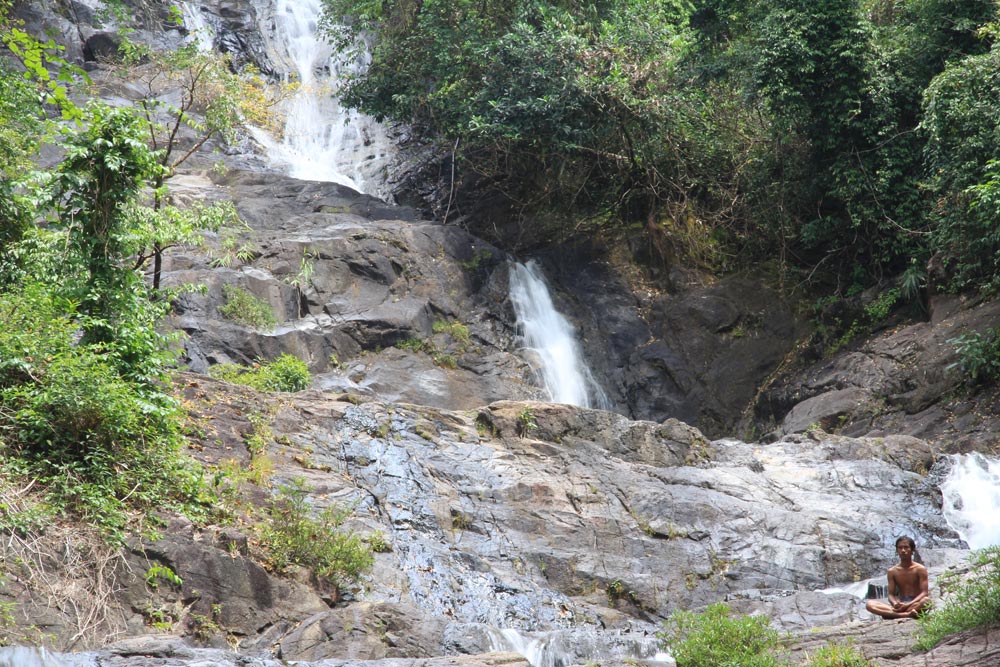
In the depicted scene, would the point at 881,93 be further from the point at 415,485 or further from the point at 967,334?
the point at 415,485

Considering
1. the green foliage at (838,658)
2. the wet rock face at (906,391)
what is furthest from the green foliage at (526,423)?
the green foliage at (838,658)

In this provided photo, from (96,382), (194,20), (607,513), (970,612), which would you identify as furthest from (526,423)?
(194,20)

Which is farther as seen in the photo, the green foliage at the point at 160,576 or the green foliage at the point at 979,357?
the green foliage at the point at 979,357

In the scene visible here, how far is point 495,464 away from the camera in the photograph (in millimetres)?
13531

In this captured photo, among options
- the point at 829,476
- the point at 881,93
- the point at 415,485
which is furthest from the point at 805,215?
the point at 415,485

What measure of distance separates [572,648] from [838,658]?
9.93ft

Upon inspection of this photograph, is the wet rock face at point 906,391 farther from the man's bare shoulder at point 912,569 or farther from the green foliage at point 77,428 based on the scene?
the green foliage at point 77,428

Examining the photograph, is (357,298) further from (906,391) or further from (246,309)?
(906,391)

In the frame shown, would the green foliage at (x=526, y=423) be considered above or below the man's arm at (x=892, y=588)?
above

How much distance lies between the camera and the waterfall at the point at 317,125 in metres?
26.3

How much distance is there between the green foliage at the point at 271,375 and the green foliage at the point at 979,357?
11351mm

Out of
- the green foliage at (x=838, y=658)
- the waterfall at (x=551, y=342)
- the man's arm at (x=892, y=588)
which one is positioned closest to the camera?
the green foliage at (x=838, y=658)

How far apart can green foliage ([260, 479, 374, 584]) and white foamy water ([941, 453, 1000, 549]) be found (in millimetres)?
8943

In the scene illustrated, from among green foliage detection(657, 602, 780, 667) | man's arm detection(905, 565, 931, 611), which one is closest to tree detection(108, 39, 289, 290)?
green foliage detection(657, 602, 780, 667)
